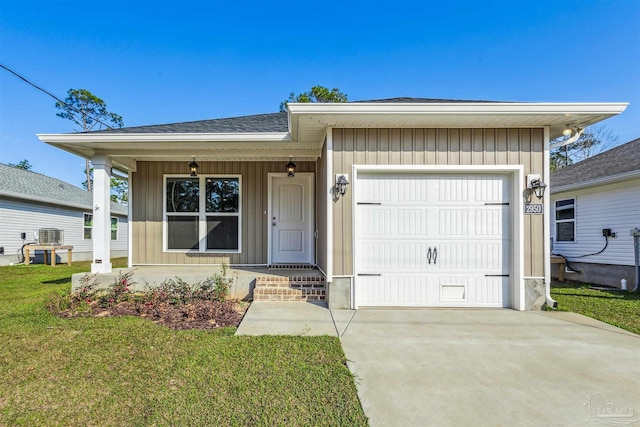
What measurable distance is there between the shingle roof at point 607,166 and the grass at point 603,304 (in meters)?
2.57

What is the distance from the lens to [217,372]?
8.09 feet

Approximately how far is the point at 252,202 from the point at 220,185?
0.78m

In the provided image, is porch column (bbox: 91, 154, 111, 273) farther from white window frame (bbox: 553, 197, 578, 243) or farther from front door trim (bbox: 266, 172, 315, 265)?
white window frame (bbox: 553, 197, 578, 243)

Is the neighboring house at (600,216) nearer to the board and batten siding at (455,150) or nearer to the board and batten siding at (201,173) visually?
the board and batten siding at (455,150)

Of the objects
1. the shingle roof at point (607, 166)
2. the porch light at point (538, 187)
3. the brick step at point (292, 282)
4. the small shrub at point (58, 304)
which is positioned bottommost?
the small shrub at point (58, 304)

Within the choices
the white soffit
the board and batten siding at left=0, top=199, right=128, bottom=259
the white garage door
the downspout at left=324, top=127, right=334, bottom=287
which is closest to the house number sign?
the white garage door

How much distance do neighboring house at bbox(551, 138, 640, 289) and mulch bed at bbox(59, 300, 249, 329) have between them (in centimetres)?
795

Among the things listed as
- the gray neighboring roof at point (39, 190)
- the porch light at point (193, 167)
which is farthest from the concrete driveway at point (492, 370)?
the gray neighboring roof at point (39, 190)

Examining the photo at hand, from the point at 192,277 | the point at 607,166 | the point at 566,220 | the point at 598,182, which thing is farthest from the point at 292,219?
the point at 607,166

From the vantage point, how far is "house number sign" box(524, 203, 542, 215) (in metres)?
4.42

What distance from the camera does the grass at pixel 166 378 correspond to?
1933mm

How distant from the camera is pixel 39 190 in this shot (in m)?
11.6

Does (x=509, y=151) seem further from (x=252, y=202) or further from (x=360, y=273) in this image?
(x=252, y=202)

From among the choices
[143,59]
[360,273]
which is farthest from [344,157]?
[143,59]
